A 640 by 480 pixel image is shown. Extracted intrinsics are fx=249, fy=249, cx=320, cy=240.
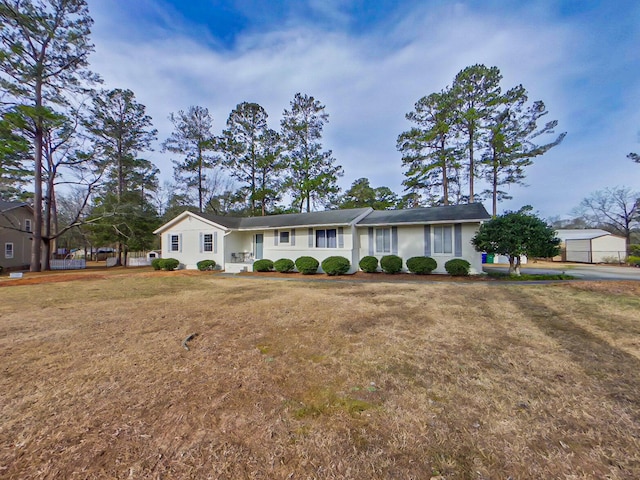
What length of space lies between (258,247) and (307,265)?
524 cm

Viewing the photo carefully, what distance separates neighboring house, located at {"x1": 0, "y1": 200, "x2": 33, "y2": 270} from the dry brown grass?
2222cm

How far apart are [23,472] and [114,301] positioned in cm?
690

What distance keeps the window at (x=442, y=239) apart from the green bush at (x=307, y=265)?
607 cm

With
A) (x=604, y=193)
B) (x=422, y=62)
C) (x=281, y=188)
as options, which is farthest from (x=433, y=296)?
(x=604, y=193)

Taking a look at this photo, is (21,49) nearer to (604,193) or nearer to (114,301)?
(114,301)

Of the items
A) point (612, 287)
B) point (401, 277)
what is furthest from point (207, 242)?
point (612, 287)

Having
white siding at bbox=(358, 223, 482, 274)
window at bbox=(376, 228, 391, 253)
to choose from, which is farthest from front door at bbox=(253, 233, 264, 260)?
window at bbox=(376, 228, 391, 253)

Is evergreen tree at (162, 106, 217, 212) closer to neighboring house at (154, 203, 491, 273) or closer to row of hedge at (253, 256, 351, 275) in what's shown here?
neighboring house at (154, 203, 491, 273)

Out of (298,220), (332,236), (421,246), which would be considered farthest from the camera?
(298,220)

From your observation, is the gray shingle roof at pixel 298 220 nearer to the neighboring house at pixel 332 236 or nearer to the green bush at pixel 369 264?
the neighboring house at pixel 332 236

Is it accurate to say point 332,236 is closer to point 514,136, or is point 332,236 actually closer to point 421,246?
point 421,246

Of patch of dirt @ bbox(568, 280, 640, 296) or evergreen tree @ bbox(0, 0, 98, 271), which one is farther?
evergreen tree @ bbox(0, 0, 98, 271)

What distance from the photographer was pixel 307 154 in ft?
82.3

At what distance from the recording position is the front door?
55.4 ft
